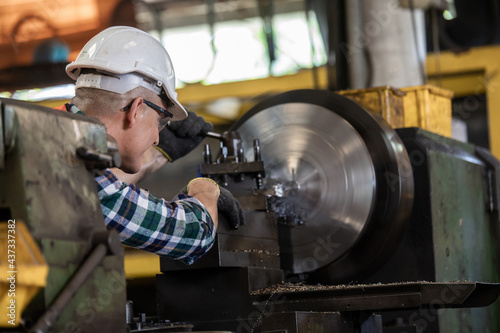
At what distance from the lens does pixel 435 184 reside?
246cm

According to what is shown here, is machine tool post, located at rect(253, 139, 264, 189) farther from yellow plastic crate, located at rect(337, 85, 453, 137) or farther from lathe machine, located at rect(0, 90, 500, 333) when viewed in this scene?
yellow plastic crate, located at rect(337, 85, 453, 137)

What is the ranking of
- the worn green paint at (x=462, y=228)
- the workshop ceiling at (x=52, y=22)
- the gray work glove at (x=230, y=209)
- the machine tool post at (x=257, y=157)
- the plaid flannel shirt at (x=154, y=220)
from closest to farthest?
the plaid flannel shirt at (x=154, y=220) < the gray work glove at (x=230, y=209) < the machine tool post at (x=257, y=157) < the worn green paint at (x=462, y=228) < the workshop ceiling at (x=52, y=22)

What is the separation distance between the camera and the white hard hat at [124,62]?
1.74 meters

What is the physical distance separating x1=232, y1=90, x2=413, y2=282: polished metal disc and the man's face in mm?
567

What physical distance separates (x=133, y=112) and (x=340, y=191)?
85 centimetres

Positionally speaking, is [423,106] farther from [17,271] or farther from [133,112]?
[17,271]

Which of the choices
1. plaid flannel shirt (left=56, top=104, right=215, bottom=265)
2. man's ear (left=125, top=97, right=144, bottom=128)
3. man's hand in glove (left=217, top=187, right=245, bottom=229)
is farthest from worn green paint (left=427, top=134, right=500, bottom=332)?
man's ear (left=125, top=97, right=144, bottom=128)

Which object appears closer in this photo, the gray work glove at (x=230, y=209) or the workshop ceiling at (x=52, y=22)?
the gray work glove at (x=230, y=209)

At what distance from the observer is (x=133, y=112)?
5.73 feet

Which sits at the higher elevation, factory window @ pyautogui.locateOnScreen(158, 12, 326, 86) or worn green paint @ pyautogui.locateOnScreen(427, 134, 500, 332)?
factory window @ pyautogui.locateOnScreen(158, 12, 326, 86)

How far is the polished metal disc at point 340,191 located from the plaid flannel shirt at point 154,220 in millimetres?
540

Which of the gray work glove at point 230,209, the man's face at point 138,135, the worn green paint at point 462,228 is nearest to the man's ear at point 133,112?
the man's face at point 138,135

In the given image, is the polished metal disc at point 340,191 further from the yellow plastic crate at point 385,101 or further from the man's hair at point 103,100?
the man's hair at point 103,100

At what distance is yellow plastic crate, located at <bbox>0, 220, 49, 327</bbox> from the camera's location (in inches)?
46.8
